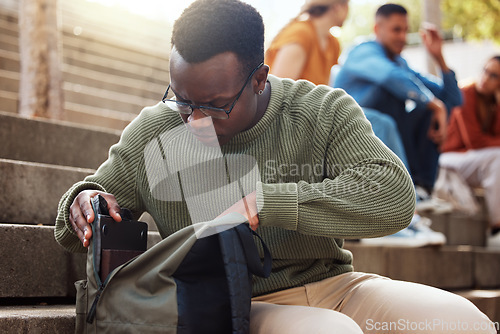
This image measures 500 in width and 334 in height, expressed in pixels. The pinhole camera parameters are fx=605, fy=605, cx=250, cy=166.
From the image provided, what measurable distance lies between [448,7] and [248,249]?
34.1 ft

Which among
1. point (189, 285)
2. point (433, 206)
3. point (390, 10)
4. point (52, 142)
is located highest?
point (390, 10)

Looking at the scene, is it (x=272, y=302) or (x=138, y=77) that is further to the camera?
(x=138, y=77)

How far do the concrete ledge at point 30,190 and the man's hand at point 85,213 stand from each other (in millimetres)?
921

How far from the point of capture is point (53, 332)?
2088 millimetres

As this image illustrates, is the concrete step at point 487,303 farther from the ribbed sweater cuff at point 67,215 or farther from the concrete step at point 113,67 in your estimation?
the concrete step at point 113,67

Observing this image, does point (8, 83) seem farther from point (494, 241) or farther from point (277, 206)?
point (494, 241)

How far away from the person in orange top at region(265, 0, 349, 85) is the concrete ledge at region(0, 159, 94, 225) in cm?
160

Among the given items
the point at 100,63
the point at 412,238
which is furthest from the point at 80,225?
the point at 100,63

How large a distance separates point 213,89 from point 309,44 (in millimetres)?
2214

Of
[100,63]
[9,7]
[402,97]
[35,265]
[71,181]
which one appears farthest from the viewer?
[9,7]

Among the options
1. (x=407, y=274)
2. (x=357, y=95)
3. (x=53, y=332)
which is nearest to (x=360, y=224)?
(x=53, y=332)

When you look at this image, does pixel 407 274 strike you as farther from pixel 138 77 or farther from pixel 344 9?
pixel 138 77

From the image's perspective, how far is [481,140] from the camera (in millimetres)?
6070

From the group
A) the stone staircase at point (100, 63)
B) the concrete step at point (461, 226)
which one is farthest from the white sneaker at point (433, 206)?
the stone staircase at point (100, 63)
